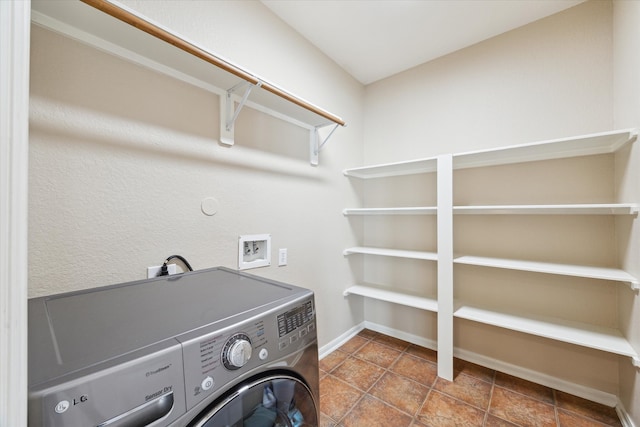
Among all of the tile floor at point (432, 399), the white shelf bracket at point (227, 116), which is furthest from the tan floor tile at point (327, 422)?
the white shelf bracket at point (227, 116)

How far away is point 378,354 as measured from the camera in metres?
2.12

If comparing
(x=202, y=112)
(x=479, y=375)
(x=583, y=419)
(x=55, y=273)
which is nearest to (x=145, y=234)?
(x=55, y=273)

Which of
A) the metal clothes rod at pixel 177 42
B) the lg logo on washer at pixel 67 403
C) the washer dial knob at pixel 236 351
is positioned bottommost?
the washer dial knob at pixel 236 351

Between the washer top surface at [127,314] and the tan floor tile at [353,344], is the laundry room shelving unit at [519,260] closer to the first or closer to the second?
the tan floor tile at [353,344]

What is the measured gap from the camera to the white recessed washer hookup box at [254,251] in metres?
1.51

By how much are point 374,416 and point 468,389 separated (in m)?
0.71

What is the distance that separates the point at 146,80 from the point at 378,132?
6.48 ft

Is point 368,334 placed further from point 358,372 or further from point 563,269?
point 563,269

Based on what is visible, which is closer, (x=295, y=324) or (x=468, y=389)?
(x=295, y=324)

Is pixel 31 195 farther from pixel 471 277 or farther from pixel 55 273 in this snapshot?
pixel 471 277

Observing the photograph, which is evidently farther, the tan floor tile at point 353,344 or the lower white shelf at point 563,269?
the tan floor tile at point 353,344

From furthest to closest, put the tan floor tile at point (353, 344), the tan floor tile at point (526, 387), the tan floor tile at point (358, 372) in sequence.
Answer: the tan floor tile at point (353, 344)
the tan floor tile at point (358, 372)
the tan floor tile at point (526, 387)

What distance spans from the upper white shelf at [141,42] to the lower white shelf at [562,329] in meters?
1.91

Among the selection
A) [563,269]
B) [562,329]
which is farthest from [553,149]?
[562,329]
